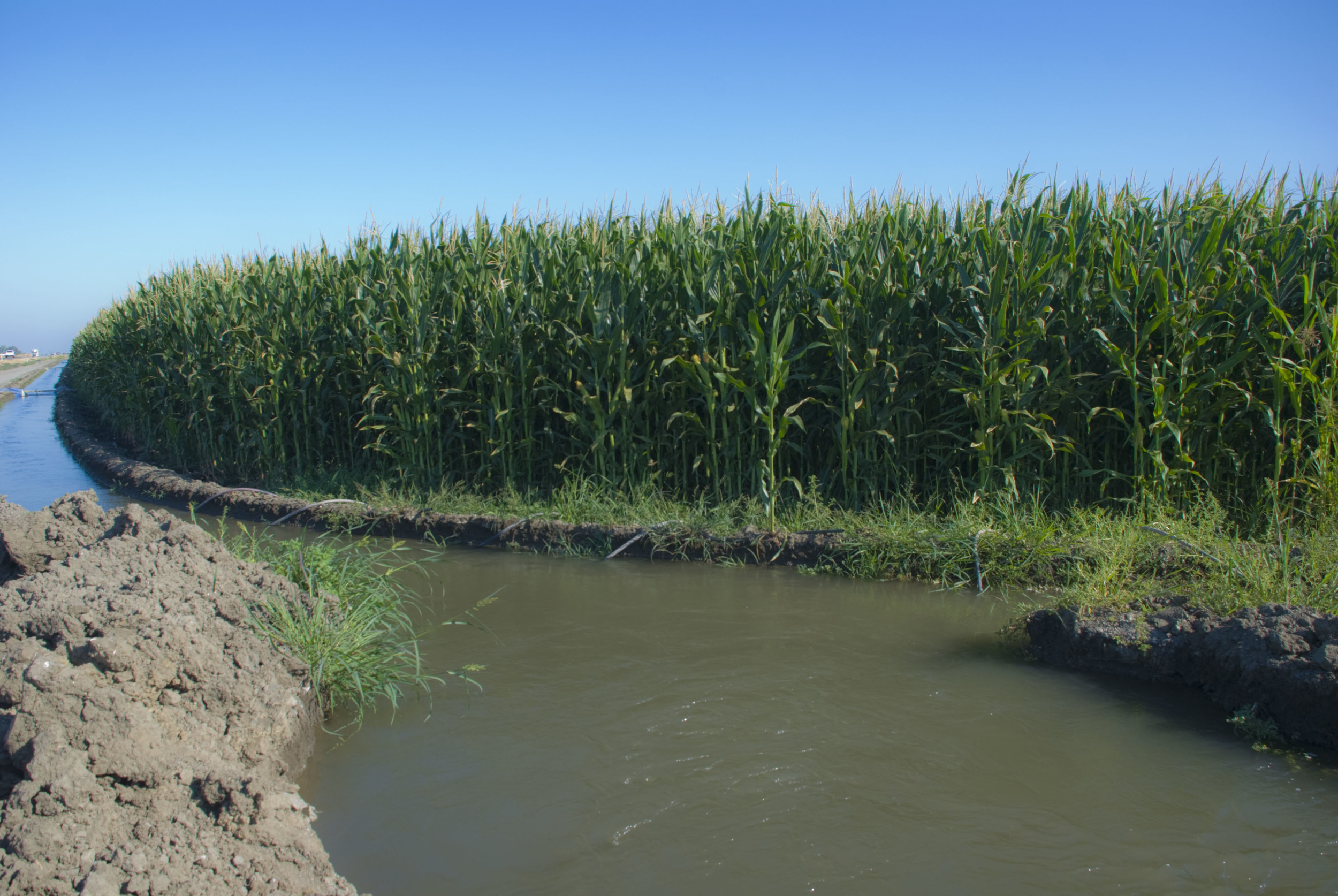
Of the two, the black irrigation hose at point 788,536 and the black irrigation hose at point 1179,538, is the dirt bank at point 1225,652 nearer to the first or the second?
the black irrigation hose at point 1179,538

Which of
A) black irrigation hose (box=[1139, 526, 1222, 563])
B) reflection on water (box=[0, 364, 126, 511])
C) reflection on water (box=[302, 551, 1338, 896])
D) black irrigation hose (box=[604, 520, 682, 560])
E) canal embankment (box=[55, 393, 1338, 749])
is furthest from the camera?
reflection on water (box=[0, 364, 126, 511])

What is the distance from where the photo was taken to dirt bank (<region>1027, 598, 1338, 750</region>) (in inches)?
153

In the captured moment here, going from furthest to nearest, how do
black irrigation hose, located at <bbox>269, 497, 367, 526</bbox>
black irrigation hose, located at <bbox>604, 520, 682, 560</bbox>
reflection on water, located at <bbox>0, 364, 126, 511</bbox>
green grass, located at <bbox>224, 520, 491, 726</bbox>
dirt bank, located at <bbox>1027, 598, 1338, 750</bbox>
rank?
reflection on water, located at <bbox>0, 364, 126, 511</bbox> → black irrigation hose, located at <bbox>269, 497, 367, 526</bbox> → black irrigation hose, located at <bbox>604, 520, 682, 560</bbox> → green grass, located at <bbox>224, 520, 491, 726</bbox> → dirt bank, located at <bbox>1027, 598, 1338, 750</bbox>

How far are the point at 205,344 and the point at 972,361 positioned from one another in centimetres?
979

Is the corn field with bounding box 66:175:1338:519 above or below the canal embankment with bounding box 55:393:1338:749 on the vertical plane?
above

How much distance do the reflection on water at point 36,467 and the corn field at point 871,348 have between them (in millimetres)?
4382

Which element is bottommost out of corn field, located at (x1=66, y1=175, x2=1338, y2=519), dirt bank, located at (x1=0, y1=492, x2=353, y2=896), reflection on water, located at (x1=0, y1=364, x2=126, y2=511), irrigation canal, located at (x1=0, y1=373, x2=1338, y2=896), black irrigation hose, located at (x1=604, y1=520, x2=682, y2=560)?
reflection on water, located at (x1=0, y1=364, x2=126, y2=511)

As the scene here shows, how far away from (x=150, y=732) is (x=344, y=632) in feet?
3.90

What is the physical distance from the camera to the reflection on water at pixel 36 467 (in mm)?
11055

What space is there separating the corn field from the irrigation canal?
8.52ft

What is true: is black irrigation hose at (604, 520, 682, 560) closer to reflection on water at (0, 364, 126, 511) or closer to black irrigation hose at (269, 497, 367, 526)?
black irrigation hose at (269, 497, 367, 526)

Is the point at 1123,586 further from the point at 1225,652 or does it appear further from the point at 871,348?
the point at 871,348

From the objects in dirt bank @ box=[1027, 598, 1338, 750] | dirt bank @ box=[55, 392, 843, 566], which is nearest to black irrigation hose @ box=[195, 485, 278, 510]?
dirt bank @ box=[55, 392, 843, 566]

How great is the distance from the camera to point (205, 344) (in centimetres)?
1164
